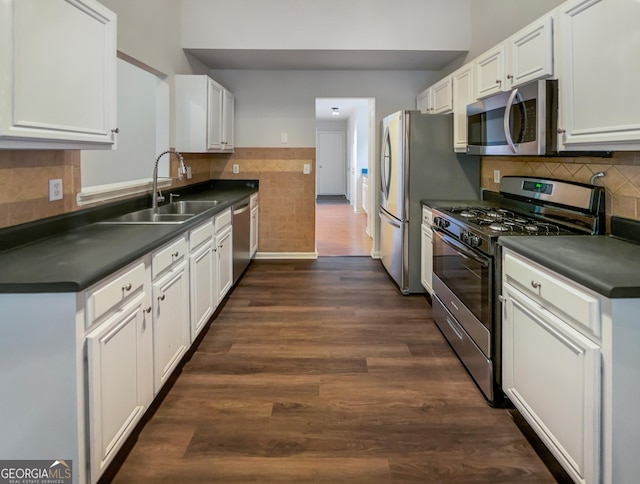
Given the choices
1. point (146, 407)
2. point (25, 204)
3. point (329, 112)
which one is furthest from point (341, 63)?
point (329, 112)

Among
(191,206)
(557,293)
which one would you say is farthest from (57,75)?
(191,206)

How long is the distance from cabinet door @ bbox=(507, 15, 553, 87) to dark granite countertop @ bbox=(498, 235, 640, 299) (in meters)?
0.88

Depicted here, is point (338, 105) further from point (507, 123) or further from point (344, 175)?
point (507, 123)

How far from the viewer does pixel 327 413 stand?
2.26m

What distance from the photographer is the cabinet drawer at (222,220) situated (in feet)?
11.7

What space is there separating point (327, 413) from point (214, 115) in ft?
10.8

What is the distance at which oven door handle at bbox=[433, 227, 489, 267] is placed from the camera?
2.40 m

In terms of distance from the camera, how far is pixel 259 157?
575 cm

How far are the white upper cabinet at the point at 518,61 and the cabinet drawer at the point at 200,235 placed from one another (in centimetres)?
210

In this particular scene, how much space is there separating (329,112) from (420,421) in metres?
9.86

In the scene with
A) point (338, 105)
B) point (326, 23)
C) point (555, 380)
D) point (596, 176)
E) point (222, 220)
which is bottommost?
point (555, 380)

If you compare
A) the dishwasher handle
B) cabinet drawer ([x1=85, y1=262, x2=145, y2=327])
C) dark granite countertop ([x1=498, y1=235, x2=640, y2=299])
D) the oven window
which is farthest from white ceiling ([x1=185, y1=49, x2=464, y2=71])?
cabinet drawer ([x1=85, y1=262, x2=145, y2=327])

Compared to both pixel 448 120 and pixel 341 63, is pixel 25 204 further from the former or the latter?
pixel 341 63

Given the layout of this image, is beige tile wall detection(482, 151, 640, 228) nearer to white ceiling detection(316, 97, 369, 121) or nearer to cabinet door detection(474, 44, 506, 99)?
cabinet door detection(474, 44, 506, 99)
